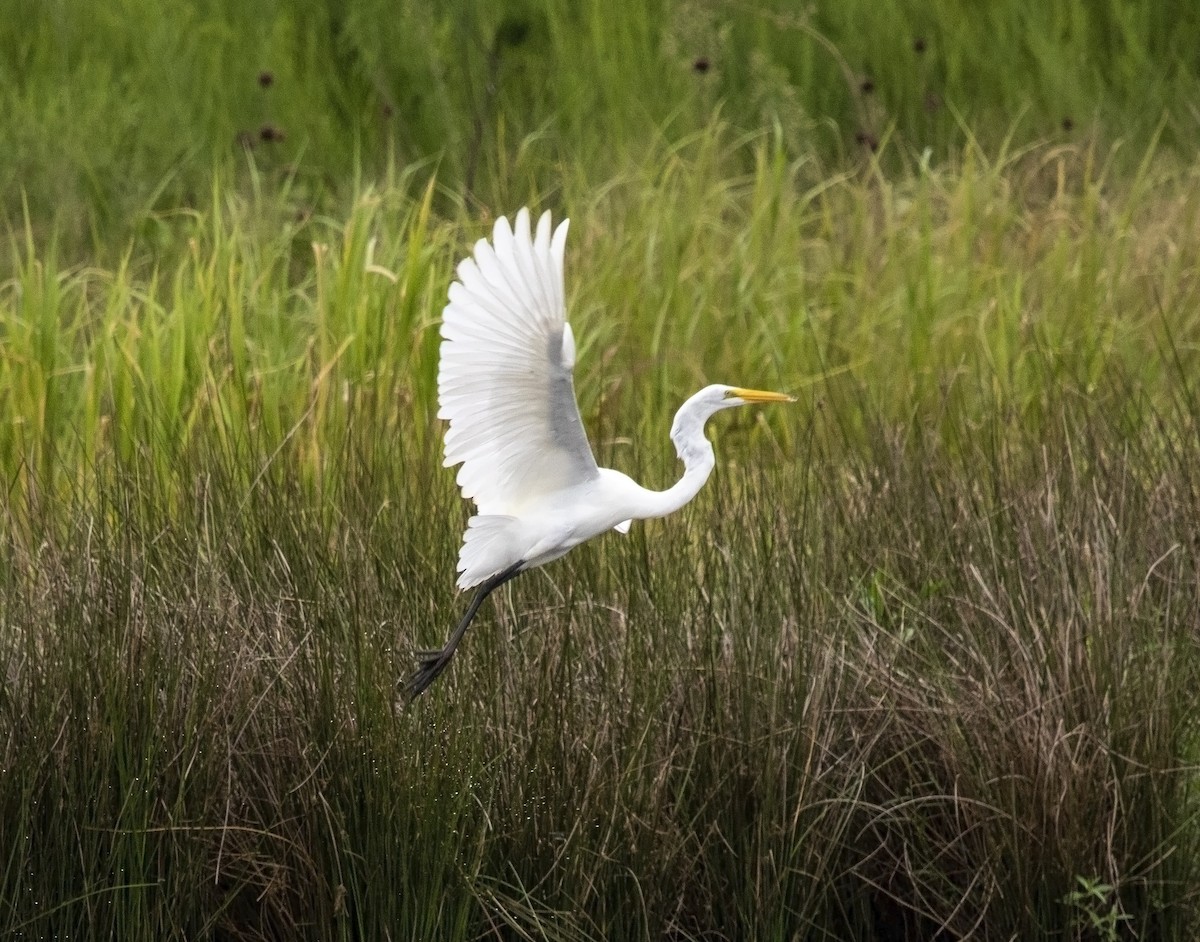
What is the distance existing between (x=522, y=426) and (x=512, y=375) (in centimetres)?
10

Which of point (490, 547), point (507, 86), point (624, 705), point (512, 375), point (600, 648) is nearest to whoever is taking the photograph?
point (512, 375)

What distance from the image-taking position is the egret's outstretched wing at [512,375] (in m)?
2.23

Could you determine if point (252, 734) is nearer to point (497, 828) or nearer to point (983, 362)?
point (497, 828)

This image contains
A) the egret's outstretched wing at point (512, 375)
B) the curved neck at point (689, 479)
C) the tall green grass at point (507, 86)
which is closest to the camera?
the egret's outstretched wing at point (512, 375)

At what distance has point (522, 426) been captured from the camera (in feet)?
7.96

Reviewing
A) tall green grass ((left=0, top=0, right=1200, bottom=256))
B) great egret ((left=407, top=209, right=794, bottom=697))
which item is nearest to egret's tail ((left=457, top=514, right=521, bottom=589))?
great egret ((left=407, top=209, right=794, bottom=697))

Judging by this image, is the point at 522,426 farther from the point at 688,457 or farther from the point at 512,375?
the point at 688,457

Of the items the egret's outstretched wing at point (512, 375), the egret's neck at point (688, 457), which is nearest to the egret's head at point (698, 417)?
the egret's neck at point (688, 457)

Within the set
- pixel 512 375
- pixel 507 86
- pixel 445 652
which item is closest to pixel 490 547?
pixel 445 652

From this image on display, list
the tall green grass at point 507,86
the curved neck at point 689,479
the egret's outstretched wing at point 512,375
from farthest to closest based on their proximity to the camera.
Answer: the tall green grass at point 507,86 → the curved neck at point 689,479 → the egret's outstretched wing at point 512,375

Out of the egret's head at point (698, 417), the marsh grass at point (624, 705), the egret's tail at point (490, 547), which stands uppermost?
the egret's head at point (698, 417)

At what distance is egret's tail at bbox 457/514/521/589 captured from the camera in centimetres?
248

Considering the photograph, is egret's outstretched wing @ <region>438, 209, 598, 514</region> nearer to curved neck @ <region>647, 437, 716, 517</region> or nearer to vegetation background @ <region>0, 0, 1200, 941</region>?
curved neck @ <region>647, 437, 716, 517</region>

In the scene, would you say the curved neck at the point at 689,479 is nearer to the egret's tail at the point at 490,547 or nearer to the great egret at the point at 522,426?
the great egret at the point at 522,426
